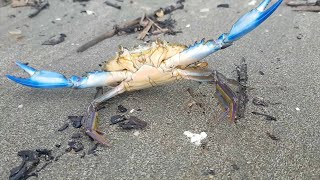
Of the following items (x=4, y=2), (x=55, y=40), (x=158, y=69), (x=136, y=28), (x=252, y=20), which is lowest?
(x=4, y=2)

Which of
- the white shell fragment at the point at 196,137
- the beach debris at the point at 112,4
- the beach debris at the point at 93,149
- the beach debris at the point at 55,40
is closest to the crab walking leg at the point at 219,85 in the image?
the white shell fragment at the point at 196,137

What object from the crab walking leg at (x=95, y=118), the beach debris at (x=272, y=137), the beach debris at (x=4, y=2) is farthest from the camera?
the beach debris at (x=4, y=2)

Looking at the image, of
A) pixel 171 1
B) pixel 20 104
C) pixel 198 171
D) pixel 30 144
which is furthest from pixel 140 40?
pixel 198 171

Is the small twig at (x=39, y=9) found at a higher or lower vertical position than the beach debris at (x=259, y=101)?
lower

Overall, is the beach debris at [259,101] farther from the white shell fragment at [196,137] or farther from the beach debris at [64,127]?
the beach debris at [64,127]

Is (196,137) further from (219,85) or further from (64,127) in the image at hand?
(64,127)

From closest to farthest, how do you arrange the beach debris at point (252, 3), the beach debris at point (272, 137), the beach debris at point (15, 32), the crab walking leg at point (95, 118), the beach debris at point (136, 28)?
the beach debris at point (272, 137) → the crab walking leg at point (95, 118) → the beach debris at point (136, 28) → the beach debris at point (15, 32) → the beach debris at point (252, 3)

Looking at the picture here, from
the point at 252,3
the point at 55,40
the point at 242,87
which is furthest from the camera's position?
the point at 252,3

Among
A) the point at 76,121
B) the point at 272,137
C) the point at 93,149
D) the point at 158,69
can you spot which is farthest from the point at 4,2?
the point at 272,137
